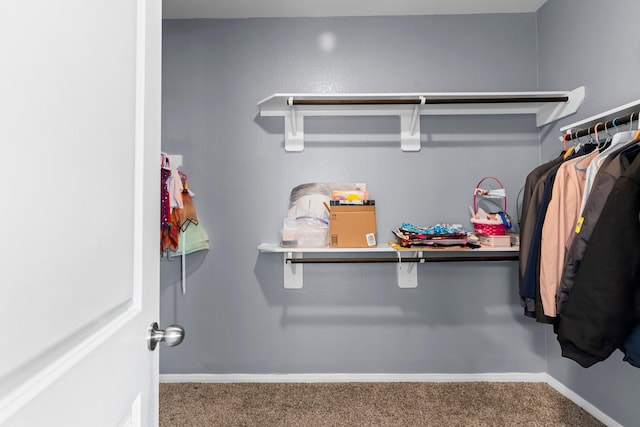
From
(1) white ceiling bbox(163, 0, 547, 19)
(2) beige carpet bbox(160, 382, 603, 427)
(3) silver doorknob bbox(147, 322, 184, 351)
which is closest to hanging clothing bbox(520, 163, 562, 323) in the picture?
(2) beige carpet bbox(160, 382, 603, 427)

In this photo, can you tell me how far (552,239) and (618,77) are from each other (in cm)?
85

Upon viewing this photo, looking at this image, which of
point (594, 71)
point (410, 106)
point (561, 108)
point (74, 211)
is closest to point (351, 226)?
point (410, 106)

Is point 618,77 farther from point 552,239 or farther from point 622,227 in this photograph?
point 622,227

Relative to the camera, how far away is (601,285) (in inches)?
45.8

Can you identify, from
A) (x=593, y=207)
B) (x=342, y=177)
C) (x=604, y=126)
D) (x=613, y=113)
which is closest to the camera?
(x=593, y=207)

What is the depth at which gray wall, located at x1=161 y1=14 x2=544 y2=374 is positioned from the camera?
2.25 m

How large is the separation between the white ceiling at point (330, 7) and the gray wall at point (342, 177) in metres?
0.05

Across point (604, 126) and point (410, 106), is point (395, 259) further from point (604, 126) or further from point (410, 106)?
point (604, 126)

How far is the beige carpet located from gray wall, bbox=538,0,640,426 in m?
0.16

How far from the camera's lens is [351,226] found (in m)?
2.01

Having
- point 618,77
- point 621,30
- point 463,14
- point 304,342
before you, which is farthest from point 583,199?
point 304,342

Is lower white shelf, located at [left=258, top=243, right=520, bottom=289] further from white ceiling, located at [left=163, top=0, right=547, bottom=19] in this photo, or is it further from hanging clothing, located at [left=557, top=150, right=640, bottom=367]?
white ceiling, located at [left=163, top=0, right=547, bottom=19]

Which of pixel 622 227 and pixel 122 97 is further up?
pixel 122 97

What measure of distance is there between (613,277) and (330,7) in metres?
2.02
